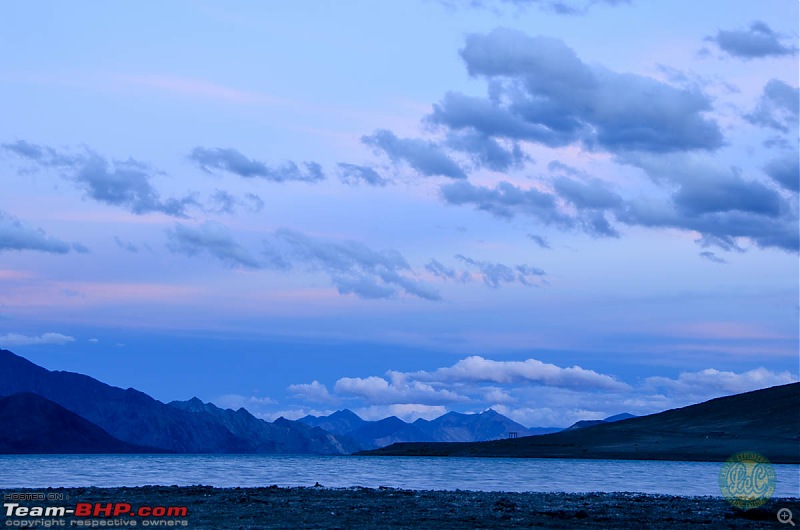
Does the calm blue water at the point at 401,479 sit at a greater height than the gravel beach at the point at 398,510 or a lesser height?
greater

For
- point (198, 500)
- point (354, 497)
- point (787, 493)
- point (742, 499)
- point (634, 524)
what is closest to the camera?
point (634, 524)

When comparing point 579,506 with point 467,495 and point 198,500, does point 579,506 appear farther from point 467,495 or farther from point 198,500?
point 198,500

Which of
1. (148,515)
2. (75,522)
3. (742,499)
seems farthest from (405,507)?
(742,499)

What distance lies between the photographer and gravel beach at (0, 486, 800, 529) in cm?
4444

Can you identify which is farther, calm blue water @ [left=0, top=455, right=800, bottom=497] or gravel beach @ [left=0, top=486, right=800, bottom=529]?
calm blue water @ [left=0, top=455, right=800, bottom=497]

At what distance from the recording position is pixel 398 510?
169 feet

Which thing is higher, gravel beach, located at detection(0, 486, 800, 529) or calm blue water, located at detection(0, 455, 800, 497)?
calm blue water, located at detection(0, 455, 800, 497)

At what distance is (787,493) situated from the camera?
259ft

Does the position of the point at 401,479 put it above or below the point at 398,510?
above

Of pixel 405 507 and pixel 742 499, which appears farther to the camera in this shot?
pixel 742 499

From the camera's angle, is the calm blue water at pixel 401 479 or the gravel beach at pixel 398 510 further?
the calm blue water at pixel 401 479

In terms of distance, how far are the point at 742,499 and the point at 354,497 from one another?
26.3 metres

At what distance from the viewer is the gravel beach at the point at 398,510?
44438 millimetres

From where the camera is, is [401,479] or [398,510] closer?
[398,510]
